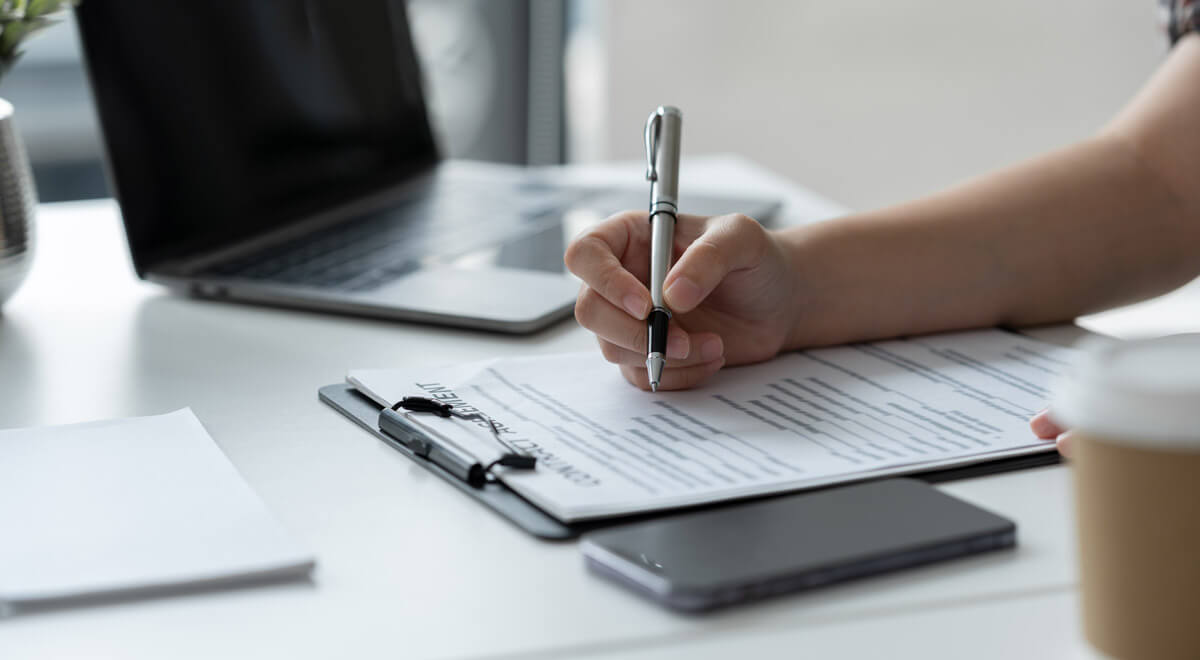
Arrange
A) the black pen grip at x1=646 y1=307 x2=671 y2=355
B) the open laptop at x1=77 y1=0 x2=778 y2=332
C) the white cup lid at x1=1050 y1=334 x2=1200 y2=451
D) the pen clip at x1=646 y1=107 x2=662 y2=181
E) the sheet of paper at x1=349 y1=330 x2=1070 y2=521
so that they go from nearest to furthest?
the white cup lid at x1=1050 y1=334 x2=1200 y2=451 → the sheet of paper at x1=349 y1=330 x2=1070 y2=521 → the black pen grip at x1=646 y1=307 x2=671 y2=355 → the pen clip at x1=646 y1=107 x2=662 y2=181 → the open laptop at x1=77 y1=0 x2=778 y2=332

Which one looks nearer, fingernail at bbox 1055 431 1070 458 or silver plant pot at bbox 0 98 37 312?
fingernail at bbox 1055 431 1070 458

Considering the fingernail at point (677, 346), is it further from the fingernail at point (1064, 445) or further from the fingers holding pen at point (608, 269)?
the fingernail at point (1064, 445)

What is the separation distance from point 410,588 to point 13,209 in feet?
1.82

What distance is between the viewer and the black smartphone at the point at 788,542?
0.47m

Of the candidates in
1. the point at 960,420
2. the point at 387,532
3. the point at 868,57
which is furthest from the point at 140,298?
the point at 868,57

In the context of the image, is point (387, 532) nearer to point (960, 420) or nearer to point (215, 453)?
point (215, 453)

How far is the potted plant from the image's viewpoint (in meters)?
0.89

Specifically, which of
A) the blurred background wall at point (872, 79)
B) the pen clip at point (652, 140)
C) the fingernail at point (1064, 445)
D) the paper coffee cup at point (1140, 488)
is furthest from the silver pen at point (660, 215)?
the blurred background wall at point (872, 79)

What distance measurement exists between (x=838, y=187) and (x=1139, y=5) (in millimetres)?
618

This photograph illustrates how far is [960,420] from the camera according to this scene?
659 millimetres

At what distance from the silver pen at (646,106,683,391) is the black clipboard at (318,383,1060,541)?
13 centimetres

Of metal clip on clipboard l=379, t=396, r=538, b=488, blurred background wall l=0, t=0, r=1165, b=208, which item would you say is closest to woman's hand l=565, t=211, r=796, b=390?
metal clip on clipboard l=379, t=396, r=538, b=488

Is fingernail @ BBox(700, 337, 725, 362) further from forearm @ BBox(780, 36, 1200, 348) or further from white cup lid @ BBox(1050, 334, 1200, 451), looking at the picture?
white cup lid @ BBox(1050, 334, 1200, 451)

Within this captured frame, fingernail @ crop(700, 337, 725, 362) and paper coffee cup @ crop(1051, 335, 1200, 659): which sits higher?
paper coffee cup @ crop(1051, 335, 1200, 659)
